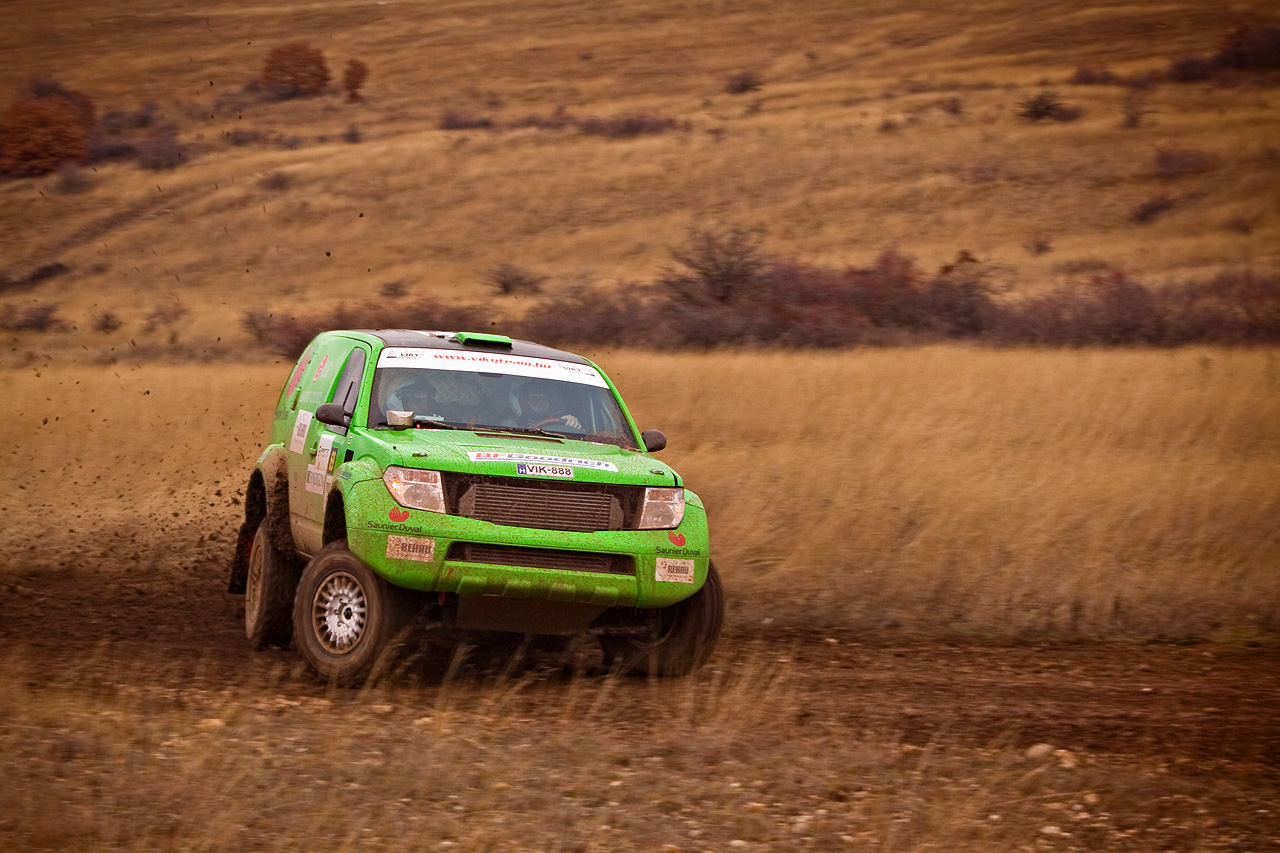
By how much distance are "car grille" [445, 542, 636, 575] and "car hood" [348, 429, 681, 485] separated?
1.22 feet

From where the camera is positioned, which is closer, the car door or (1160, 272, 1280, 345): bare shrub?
the car door

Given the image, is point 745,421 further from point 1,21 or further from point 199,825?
point 1,21

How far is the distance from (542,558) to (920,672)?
270 centimetres

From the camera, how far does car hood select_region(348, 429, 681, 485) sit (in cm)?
758

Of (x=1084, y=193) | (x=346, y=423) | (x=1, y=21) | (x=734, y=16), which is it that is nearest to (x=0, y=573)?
(x=346, y=423)

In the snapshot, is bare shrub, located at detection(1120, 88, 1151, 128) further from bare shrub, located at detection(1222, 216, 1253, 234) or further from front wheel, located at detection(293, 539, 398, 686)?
front wheel, located at detection(293, 539, 398, 686)

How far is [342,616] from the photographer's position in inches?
302

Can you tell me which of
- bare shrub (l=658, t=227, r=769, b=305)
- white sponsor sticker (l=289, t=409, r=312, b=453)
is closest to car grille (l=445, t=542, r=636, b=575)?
white sponsor sticker (l=289, t=409, r=312, b=453)

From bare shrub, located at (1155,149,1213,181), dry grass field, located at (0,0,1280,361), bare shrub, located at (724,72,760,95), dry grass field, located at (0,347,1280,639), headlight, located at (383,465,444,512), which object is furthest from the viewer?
bare shrub, located at (724,72,760,95)

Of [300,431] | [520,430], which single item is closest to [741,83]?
[300,431]

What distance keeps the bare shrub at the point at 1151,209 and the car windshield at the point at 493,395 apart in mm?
31367

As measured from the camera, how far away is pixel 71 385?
731 inches

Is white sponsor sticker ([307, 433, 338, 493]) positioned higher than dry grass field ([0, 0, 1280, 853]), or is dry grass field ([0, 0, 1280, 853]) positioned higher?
white sponsor sticker ([307, 433, 338, 493])

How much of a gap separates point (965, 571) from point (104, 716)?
6.68 metres
